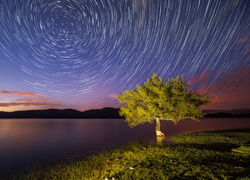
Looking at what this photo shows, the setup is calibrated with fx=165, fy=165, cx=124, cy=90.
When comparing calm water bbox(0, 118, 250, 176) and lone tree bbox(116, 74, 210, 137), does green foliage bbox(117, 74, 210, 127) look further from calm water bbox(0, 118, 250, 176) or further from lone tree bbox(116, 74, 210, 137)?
calm water bbox(0, 118, 250, 176)

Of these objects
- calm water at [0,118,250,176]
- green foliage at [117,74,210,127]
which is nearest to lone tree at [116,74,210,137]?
green foliage at [117,74,210,127]

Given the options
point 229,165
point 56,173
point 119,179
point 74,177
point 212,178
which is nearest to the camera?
point 212,178

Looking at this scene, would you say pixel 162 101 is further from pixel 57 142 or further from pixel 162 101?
pixel 57 142

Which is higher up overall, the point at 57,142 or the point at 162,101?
the point at 162,101

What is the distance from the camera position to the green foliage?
28703 mm

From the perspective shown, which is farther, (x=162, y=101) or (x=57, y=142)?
(x=57, y=142)

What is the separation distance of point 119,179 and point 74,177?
4.82m

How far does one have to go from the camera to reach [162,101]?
28266 millimetres

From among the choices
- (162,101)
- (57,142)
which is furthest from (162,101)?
(57,142)

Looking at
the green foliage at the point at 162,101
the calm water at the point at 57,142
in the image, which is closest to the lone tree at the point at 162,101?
the green foliage at the point at 162,101

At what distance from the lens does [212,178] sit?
9.57 meters

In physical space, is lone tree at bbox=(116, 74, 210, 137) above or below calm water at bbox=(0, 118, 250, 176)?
above

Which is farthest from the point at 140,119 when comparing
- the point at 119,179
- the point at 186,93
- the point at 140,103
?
the point at 119,179

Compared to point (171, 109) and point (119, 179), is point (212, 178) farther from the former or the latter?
point (171, 109)
